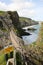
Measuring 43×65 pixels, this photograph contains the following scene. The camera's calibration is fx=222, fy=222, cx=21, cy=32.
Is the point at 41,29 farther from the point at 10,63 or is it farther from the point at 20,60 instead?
the point at 10,63

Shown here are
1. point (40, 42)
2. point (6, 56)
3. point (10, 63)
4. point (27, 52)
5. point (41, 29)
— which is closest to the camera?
point (27, 52)

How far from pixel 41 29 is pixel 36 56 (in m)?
3.07

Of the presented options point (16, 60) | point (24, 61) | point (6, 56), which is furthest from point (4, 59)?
point (24, 61)

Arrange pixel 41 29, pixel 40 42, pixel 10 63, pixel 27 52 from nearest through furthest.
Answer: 1. pixel 27 52
2. pixel 40 42
3. pixel 41 29
4. pixel 10 63

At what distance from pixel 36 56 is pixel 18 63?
2.25m

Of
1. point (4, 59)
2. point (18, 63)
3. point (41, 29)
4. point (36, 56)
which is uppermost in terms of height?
point (41, 29)

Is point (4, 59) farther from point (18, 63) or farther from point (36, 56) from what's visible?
point (36, 56)

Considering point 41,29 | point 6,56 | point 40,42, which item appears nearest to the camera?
point 40,42

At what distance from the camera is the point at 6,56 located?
21250 millimetres

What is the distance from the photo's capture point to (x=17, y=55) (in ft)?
Answer: 53.8

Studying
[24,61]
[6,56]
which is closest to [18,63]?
[24,61]

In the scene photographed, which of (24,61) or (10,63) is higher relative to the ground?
(24,61)

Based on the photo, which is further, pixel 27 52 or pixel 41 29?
pixel 41 29

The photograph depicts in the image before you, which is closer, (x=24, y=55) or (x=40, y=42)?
(x=24, y=55)
